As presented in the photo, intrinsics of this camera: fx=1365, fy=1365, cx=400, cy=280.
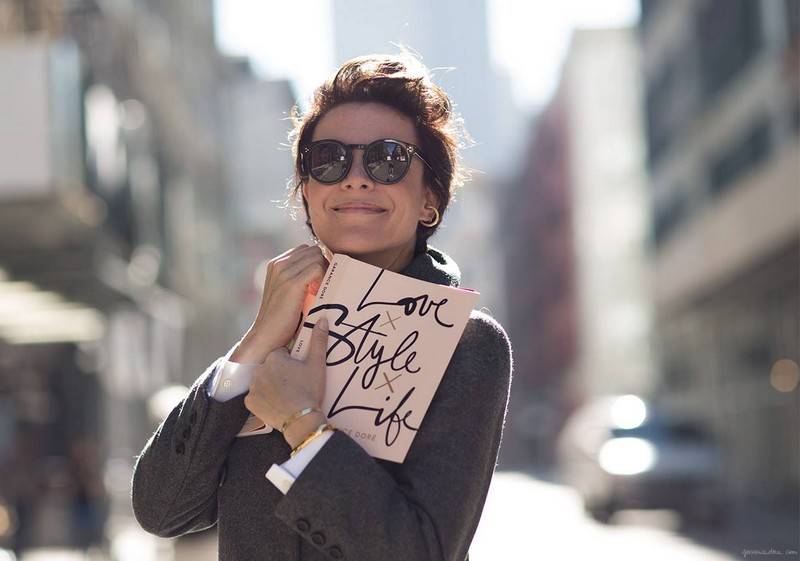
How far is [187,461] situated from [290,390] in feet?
0.80

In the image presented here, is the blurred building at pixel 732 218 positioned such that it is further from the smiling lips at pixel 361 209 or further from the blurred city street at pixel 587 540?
the smiling lips at pixel 361 209

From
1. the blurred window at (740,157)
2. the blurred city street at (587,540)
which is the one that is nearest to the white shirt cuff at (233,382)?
the blurred city street at (587,540)

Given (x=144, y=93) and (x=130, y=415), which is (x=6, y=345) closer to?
(x=130, y=415)

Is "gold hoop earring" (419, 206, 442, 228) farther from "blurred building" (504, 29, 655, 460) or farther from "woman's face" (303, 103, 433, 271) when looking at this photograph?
"blurred building" (504, 29, 655, 460)

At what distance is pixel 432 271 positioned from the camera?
2.46 m

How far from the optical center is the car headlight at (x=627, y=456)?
20.7m

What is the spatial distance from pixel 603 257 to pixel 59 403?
4558 cm

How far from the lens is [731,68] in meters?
31.2

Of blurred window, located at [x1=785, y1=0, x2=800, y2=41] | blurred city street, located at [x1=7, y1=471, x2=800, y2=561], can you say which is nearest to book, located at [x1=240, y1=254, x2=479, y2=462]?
blurred city street, located at [x1=7, y1=471, x2=800, y2=561]

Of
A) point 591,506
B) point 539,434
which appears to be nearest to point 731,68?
point 591,506

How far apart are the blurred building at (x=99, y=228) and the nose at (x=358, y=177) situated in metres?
0.48

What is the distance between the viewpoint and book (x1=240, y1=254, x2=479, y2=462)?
2.30 m

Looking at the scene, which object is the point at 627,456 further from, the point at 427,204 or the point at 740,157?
the point at 427,204

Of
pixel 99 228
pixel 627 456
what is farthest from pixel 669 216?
pixel 99 228
